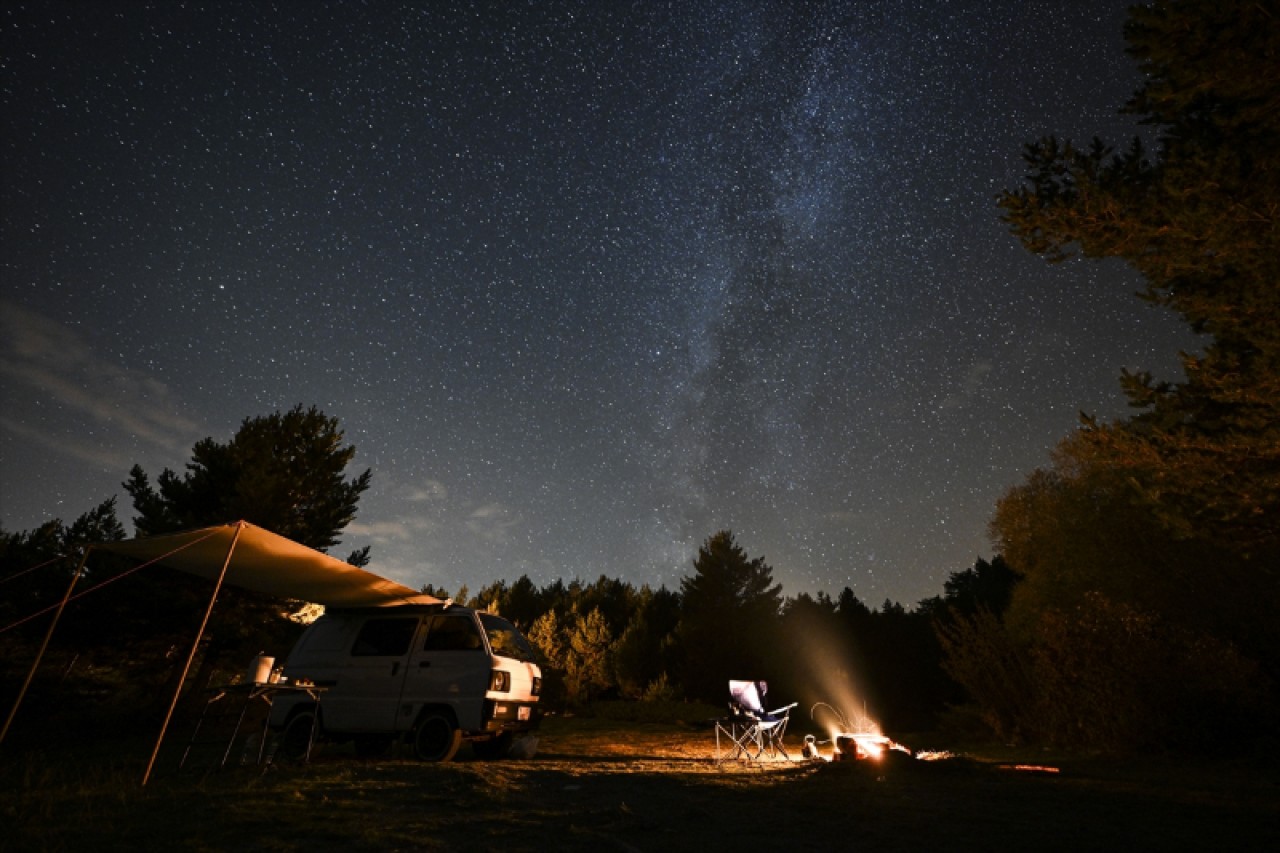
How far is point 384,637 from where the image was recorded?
26.2ft

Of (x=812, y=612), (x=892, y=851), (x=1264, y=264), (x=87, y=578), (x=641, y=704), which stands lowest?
(x=892, y=851)

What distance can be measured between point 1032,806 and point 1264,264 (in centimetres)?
538

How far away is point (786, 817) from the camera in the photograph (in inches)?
169

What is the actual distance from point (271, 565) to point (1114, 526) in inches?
724

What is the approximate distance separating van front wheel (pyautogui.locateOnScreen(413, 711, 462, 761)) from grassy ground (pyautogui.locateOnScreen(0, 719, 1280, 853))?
412mm

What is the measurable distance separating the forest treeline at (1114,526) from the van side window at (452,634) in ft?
15.0

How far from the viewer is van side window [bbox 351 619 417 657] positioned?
7832mm

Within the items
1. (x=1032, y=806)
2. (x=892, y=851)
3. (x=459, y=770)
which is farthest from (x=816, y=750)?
(x=892, y=851)

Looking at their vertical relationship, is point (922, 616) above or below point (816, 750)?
above

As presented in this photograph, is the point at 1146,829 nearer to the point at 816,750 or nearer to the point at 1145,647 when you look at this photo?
the point at 1145,647

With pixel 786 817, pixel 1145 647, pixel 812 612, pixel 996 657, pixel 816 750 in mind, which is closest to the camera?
pixel 786 817

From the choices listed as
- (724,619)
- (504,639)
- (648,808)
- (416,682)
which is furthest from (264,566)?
(724,619)

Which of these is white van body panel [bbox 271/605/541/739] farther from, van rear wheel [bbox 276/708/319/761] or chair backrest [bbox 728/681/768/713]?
chair backrest [bbox 728/681/768/713]

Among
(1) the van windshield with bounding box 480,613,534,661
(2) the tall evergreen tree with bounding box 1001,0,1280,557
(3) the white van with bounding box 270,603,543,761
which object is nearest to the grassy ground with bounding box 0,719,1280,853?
(3) the white van with bounding box 270,603,543,761
